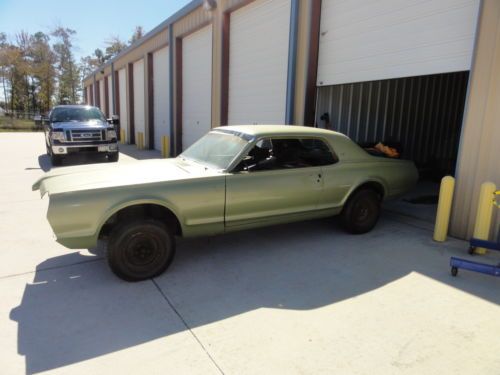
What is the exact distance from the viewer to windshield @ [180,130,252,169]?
4.13 m

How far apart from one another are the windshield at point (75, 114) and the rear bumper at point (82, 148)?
49.1 inches

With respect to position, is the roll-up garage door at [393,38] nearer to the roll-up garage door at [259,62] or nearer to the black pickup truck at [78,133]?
the roll-up garage door at [259,62]

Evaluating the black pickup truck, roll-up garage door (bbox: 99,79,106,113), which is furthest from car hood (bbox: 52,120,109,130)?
roll-up garage door (bbox: 99,79,106,113)

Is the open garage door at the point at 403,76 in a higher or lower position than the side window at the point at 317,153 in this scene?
higher

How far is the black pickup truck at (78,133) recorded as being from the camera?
398 inches

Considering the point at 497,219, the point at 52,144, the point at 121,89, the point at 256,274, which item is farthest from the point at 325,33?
the point at 121,89

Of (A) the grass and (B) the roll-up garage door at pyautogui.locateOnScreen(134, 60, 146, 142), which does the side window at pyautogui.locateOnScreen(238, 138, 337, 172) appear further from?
(A) the grass

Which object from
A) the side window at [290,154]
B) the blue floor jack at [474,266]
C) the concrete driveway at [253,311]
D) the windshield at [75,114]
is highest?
the windshield at [75,114]

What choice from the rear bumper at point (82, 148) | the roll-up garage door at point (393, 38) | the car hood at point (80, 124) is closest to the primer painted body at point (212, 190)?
the roll-up garage door at point (393, 38)

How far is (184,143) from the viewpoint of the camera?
14.3m

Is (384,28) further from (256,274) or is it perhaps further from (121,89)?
(121,89)

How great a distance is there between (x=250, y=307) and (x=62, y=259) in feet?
7.99

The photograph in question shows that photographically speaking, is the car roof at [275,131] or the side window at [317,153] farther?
the side window at [317,153]

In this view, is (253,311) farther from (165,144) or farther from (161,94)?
(161,94)
